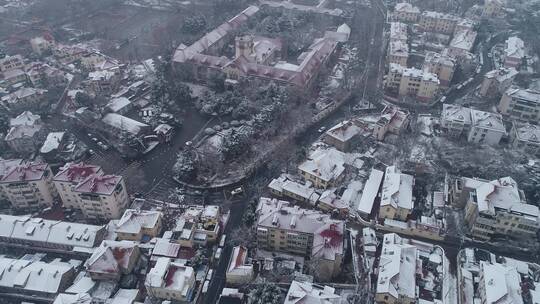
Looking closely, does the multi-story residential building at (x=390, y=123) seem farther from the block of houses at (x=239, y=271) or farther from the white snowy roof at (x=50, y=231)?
the white snowy roof at (x=50, y=231)

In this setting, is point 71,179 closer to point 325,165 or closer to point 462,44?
point 325,165

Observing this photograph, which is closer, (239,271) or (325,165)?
(239,271)

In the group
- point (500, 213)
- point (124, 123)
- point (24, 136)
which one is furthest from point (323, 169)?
point (24, 136)

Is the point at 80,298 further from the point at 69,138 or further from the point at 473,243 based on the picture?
the point at 473,243

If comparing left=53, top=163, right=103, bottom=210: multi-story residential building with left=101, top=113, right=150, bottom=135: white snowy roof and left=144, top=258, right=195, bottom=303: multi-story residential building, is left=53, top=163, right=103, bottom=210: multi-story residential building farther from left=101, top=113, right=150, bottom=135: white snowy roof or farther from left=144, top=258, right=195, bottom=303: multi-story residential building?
left=144, top=258, right=195, bottom=303: multi-story residential building

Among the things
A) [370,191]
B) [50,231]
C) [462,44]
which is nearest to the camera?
[50,231]

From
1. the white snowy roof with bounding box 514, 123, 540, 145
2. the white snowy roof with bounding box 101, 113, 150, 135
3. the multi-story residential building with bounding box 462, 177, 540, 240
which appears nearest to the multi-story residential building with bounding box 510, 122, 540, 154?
the white snowy roof with bounding box 514, 123, 540, 145
